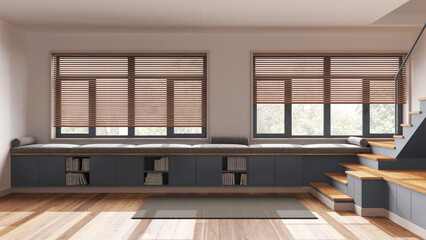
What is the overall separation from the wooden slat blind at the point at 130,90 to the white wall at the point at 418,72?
3.94 metres

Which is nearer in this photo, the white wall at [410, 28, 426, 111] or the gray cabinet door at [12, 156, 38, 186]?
the gray cabinet door at [12, 156, 38, 186]

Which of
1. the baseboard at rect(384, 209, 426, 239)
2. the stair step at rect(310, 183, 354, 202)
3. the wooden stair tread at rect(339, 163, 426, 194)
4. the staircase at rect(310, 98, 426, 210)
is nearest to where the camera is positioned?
the baseboard at rect(384, 209, 426, 239)

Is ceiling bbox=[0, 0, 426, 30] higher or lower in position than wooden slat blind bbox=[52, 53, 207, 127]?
higher

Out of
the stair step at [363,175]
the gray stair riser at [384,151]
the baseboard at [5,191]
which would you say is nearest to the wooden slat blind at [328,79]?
the gray stair riser at [384,151]

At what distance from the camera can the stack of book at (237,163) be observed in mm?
5758

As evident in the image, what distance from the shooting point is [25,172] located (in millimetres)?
5727

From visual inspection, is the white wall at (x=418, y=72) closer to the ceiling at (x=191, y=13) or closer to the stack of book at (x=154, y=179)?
the ceiling at (x=191, y=13)

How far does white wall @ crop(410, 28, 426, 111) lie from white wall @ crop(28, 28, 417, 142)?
242 millimetres

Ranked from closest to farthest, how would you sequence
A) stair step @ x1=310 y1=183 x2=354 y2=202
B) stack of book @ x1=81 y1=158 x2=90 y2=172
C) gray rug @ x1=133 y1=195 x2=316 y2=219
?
1. gray rug @ x1=133 y1=195 x2=316 y2=219
2. stair step @ x1=310 y1=183 x2=354 y2=202
3. stack of book @ x1=81 y1=158 x2=90 y2=172

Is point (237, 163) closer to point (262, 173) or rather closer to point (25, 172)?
point (262, 173)

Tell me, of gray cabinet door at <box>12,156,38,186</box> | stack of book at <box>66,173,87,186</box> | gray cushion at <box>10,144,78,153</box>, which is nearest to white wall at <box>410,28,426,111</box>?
stack of book at <box>66,173,87,186</box>

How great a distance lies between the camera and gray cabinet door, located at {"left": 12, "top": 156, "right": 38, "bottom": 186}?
5719mm

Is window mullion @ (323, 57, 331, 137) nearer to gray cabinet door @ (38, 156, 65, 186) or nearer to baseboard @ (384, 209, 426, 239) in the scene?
baseboard @ (384, 209, 426, 239)

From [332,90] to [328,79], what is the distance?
0.75ft
